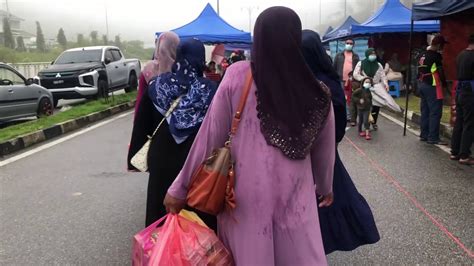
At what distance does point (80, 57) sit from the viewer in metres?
15.7

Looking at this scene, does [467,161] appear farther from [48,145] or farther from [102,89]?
[102,89]

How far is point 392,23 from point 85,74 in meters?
9.19

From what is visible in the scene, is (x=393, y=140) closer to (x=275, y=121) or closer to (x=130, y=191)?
(x=130, y=191)

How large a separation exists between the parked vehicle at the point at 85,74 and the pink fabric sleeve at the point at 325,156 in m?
12.9

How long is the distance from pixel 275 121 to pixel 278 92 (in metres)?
0.12

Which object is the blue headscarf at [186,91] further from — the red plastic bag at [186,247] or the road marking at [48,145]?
the road marking at [48,145]

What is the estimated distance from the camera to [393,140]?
26.8ft

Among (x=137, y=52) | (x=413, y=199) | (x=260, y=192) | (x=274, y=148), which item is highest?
(x=274, y=148)

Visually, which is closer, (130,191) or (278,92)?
(278,92)

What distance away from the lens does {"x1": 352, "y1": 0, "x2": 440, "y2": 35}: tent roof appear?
45.9ft

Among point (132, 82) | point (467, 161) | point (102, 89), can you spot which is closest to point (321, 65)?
point (467, 161)

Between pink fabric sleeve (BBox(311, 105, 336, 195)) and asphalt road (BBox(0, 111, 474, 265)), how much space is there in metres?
1.49

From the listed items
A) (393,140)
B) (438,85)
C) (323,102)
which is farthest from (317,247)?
(393,140)

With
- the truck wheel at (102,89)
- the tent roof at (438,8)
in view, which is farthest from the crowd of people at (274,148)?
the truck wheel at (102,89)
